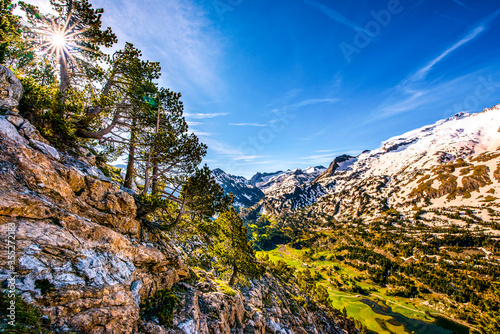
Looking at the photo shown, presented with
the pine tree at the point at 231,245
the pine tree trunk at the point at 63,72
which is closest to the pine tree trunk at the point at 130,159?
the pine tree trunk at the point at 63,72

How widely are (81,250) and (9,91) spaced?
13.6 meters

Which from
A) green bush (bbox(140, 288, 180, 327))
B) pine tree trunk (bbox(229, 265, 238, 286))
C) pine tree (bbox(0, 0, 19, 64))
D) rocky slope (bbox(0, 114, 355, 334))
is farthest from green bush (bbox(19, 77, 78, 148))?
pine tree trunk (bbox(229, 265, 238, 286))

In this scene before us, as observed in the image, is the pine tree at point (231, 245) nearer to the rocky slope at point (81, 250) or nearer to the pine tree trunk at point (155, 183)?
the rocky slope at point (81, 250)

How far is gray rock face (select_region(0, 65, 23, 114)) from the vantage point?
13.2 metres

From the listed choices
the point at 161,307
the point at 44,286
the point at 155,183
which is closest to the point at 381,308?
the point at 161,307

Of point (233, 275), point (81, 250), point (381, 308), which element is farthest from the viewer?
point (381, 308)

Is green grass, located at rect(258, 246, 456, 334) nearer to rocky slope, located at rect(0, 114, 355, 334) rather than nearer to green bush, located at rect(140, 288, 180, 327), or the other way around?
rocky slope, located at rect(0, 114, 355, 334)

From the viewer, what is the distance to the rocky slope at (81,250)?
8758 millimetres

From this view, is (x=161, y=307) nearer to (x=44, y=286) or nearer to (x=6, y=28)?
(x=44, y=286)

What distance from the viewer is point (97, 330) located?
9547 mm

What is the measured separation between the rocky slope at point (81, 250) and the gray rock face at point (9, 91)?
156 cm

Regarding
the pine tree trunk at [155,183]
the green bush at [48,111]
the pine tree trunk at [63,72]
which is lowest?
the pine tree trunk at [155,183]

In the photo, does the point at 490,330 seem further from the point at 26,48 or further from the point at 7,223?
the point at 26,48

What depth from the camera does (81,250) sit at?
1120cm
